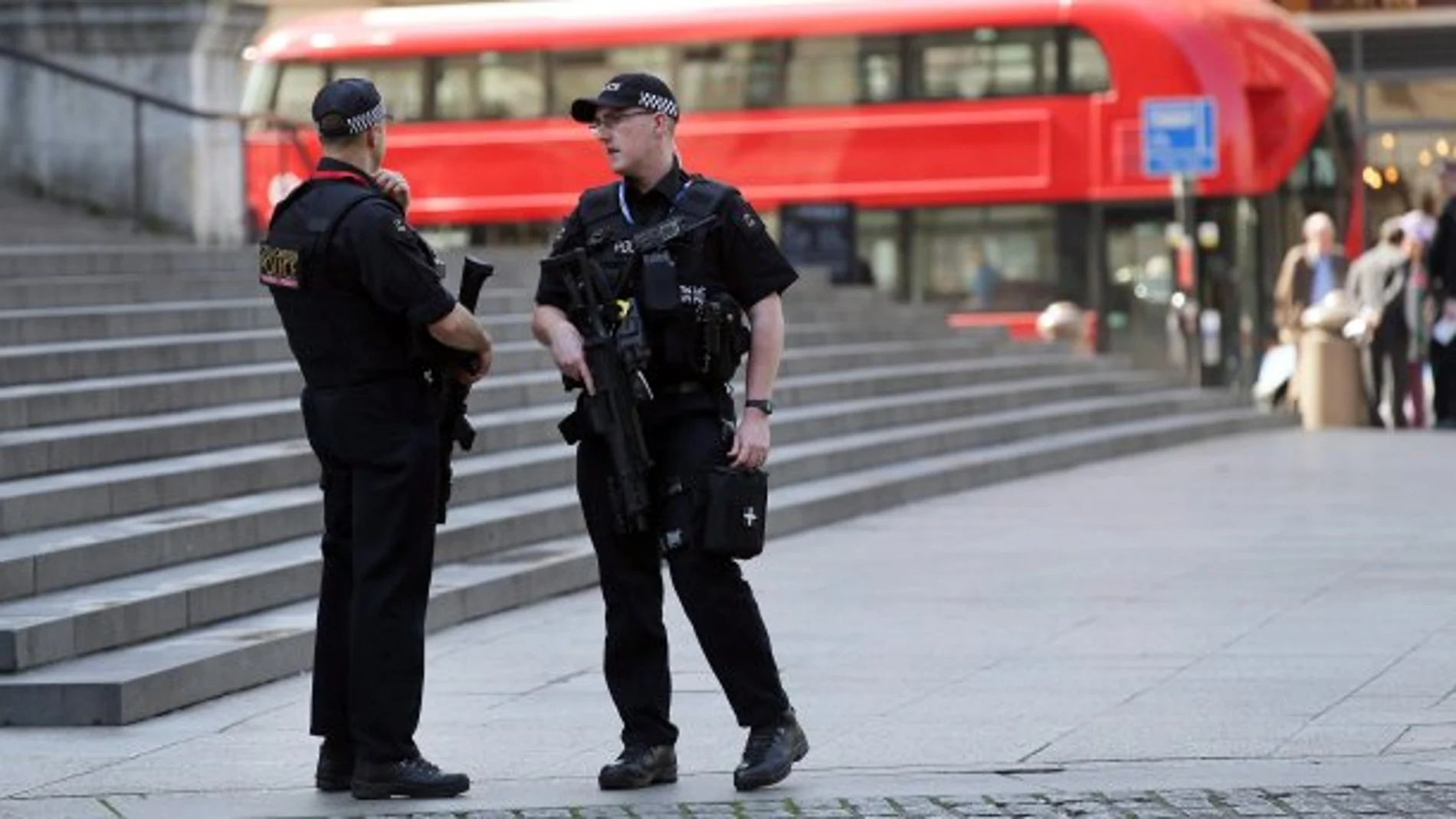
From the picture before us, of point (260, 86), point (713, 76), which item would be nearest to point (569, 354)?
point (713, 76)

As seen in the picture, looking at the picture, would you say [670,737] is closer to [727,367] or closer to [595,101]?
[727,367]

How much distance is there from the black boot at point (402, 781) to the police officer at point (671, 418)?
394 mm

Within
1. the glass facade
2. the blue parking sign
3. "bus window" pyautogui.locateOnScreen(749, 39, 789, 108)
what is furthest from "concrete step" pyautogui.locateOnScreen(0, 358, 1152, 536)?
"bus window" pyautogui.locateOnScreen(749, 39, 789, 108)

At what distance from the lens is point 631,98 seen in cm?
884

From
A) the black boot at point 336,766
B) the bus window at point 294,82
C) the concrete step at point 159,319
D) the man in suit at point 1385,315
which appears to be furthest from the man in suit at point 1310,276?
the black boot at point 336,766

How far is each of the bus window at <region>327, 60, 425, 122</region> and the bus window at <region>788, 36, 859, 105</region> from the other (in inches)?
135

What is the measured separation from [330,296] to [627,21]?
24.8 metres

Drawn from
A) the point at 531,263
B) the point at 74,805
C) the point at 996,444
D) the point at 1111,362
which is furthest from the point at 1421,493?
the point at 74,805

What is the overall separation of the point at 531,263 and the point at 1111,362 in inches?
250

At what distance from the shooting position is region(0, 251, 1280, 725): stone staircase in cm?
1121

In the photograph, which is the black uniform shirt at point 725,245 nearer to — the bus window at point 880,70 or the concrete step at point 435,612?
the concrete step at point 435,612

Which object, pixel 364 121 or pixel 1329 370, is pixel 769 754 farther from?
pixel 1329 370

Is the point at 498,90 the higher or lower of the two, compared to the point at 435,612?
higher

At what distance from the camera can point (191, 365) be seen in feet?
53.0
